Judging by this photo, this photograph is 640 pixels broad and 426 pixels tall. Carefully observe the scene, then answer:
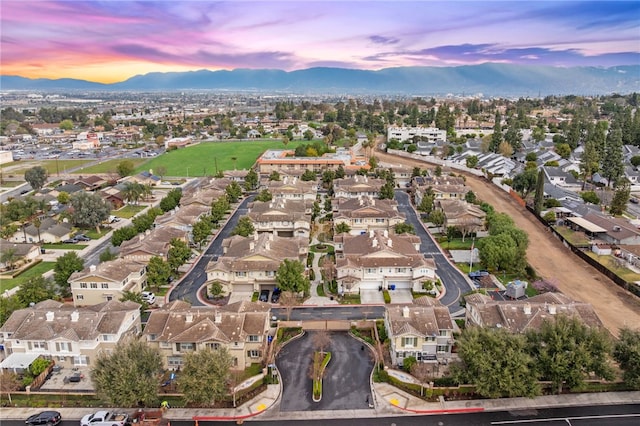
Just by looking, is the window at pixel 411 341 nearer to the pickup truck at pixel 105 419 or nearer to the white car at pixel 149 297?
the pickup truck at pixel 105 419

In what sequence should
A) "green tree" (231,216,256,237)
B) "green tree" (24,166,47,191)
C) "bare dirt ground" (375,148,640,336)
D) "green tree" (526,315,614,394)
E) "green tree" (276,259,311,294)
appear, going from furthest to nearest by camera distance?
"green tree" (24,166,47,191)
"green tree" (231,216,256,237)
"green tree" (276,259,311,294)
"bare dirt ground" (375,148,640,336)
"green tree" (526,315,614,394)

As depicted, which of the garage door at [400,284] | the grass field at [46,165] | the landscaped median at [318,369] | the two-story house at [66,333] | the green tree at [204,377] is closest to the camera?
the green tree at [204,377]

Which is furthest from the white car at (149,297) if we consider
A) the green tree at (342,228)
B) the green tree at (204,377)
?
the green tree at (342,228)

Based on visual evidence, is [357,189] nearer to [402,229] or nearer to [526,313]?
[402,229]

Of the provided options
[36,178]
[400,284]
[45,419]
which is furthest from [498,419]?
[36,178]

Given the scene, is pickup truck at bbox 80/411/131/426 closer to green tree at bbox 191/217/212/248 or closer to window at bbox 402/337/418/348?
window at bbox 402/337/418/348

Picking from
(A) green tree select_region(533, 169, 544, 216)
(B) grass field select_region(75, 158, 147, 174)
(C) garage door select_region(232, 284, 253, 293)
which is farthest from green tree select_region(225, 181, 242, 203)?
(A) green tree select_region(533, 169, 544, 216)
